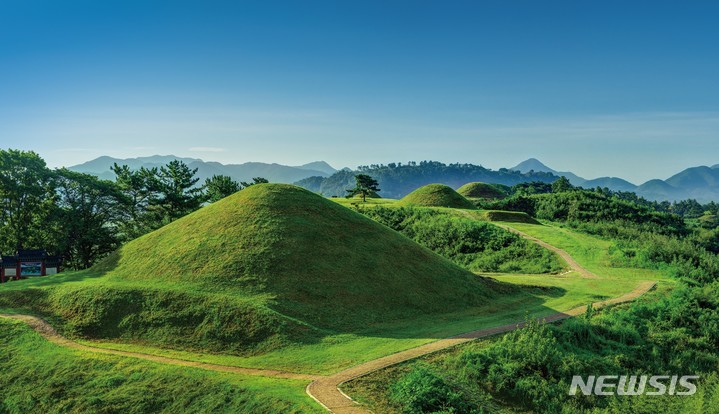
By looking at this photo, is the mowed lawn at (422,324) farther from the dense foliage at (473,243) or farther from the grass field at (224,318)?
the dense foliage at (473,243)

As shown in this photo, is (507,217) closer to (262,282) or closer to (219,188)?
(219,188)

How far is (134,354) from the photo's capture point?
56.3 ft

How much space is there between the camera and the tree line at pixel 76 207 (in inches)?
1550

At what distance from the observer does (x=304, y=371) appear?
49.2 feet

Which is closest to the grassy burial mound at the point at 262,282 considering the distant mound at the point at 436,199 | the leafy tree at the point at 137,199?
the leafy tree at the point at 137,199

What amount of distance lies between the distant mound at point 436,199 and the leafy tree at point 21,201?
48.6 meters

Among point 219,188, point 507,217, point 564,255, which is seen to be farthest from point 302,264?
point 219,188

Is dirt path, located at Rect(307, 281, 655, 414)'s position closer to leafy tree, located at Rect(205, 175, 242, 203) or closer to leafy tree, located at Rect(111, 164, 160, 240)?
leafy tree, located at Rect(111, 164, 160, 240)

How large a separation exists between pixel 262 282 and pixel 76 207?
30.9 meters

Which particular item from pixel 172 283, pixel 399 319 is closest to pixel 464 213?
pixel 399 319

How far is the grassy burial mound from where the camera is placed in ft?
62.1

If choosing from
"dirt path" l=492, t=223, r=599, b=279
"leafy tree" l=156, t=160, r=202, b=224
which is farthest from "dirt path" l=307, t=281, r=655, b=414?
"leafy tree" l=156, t=160, r=202, b=224

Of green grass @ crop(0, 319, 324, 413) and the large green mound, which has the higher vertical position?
the large green mound

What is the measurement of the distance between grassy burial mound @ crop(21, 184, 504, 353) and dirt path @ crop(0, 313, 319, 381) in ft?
3.00
